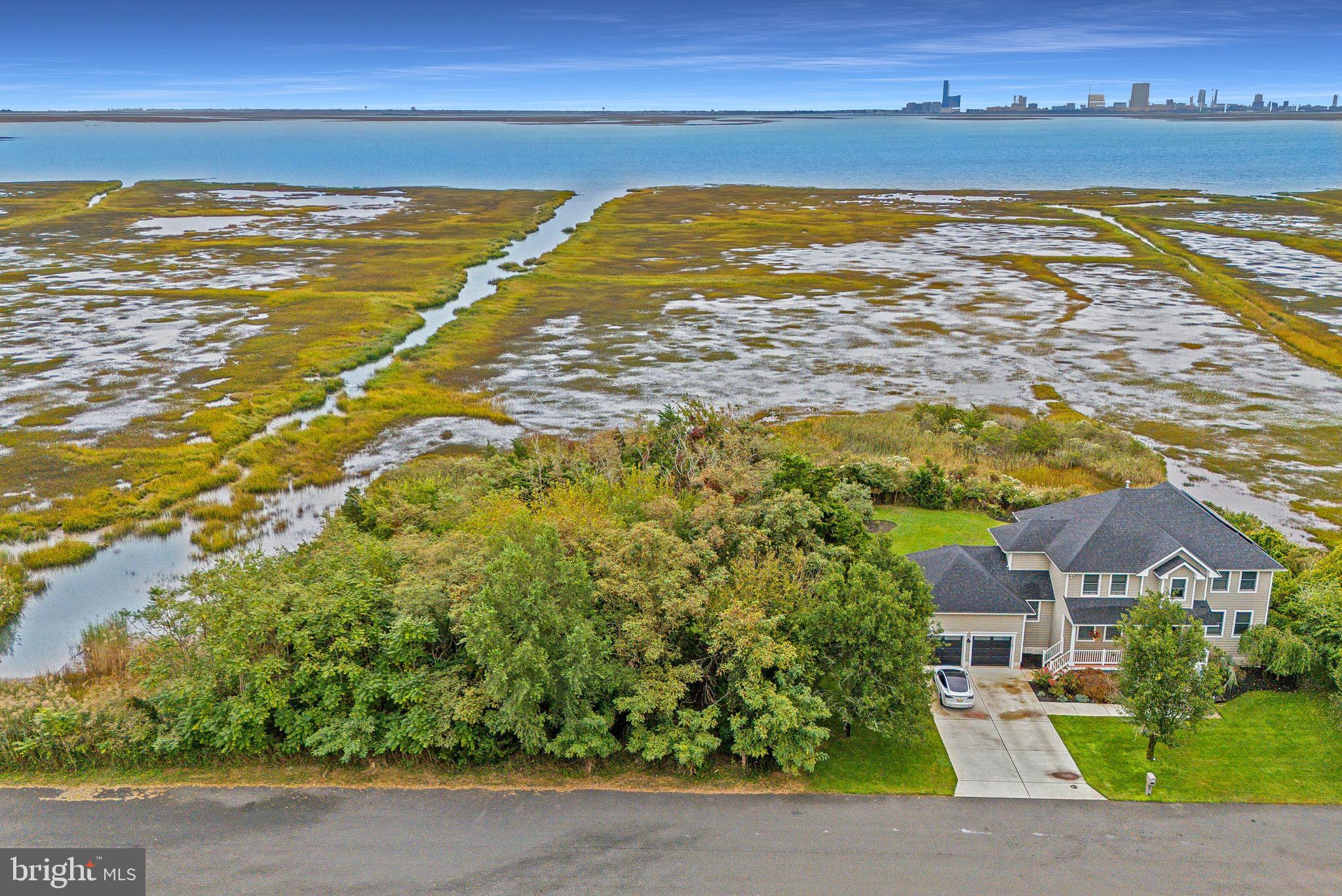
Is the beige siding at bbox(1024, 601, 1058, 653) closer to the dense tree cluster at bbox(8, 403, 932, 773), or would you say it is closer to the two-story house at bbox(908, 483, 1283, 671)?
the two-story house at bbox(908, 483, 1283, 671)

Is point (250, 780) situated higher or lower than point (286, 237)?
lower

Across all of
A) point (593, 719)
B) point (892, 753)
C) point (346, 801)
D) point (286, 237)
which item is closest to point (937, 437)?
point (892, 753)

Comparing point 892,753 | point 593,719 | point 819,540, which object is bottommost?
point 892,753

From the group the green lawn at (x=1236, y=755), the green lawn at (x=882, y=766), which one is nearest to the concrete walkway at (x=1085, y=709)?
the green lawn at (x=1236, y=755)

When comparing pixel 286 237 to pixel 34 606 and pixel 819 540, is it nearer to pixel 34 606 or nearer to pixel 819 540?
pixel 34 606

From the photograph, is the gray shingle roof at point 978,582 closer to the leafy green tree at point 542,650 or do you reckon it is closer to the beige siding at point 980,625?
the beige siding at point 980,625
